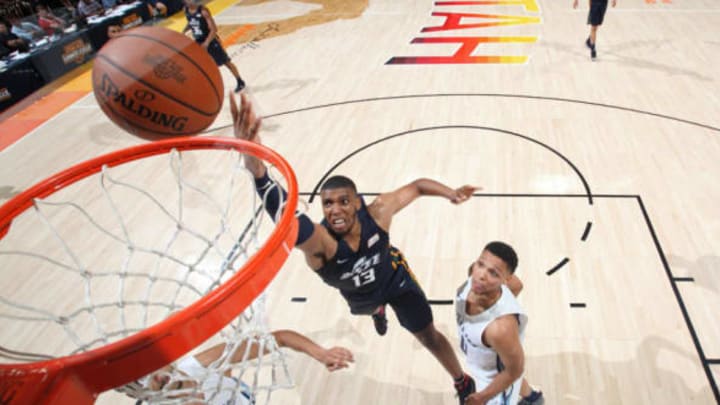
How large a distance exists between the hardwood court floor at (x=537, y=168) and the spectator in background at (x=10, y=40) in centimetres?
202

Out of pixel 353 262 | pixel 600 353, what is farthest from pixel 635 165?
pixel 353 262

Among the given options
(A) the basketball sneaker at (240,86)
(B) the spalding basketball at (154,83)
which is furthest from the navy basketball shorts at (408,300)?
(A) the basketball sneaker at (240,86)

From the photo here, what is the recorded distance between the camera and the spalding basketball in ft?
6.54

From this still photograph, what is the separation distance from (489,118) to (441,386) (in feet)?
12.1

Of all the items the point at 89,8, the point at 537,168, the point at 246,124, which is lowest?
the point at 537,168

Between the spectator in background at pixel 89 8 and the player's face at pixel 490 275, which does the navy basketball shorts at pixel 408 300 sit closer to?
the player's face at pixel 490 275

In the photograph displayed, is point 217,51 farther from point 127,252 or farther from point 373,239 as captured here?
point 373,239

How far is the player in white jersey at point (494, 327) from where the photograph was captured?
2.04m

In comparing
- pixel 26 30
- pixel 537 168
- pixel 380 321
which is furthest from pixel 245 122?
pixel 26 30

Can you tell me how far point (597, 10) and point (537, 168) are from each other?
11.2 ft

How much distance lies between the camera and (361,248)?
7.65 feet

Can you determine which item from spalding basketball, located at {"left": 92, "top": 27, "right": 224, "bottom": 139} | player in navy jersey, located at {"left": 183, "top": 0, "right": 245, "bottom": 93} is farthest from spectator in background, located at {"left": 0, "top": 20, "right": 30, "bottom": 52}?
spalding basketball, located at {"left": 92, "top": 27, "right": 224, "bottom": 139}

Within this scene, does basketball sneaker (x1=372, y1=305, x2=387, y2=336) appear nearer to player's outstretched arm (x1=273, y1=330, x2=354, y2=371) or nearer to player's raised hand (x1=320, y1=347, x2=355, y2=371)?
player's outstretched arm (x1=273, y1=330, x2=354, y2=371)

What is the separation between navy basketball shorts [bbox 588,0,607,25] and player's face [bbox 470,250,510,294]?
19.6ft
